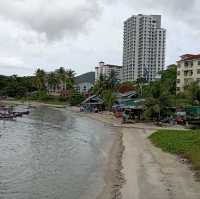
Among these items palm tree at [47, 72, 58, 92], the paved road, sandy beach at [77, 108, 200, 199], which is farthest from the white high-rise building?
the paved road

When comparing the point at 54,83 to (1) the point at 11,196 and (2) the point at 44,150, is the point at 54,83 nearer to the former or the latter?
(2) the point at 44,150

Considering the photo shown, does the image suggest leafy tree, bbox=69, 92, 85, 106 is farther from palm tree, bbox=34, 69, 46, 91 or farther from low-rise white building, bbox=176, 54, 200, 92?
low-rise white building, bbox=176, 54, 200, 92

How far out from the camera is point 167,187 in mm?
23797

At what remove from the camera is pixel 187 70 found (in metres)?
114

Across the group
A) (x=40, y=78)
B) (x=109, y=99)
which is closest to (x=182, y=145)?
(x=109, y=99)

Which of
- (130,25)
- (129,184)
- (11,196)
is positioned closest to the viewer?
(11,196)

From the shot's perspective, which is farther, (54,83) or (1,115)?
(54,83)

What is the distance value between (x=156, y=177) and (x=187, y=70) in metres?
90.2

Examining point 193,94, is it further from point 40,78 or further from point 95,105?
point 40,78

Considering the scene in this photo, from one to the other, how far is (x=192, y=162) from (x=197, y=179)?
20.1 ft

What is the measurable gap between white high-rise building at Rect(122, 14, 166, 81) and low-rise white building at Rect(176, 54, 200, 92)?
209ft

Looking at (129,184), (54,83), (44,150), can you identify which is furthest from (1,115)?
(54,83)

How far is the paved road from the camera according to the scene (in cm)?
2228

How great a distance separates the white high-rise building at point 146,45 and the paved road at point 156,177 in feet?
479
